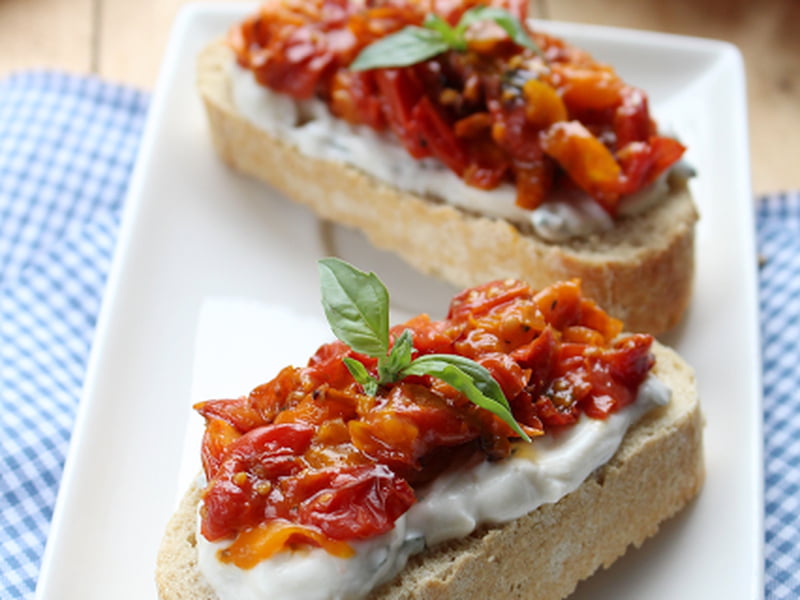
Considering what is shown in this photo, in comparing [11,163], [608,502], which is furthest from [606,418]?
[11,163]

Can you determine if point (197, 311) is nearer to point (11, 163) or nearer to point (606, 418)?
point (11, 163)

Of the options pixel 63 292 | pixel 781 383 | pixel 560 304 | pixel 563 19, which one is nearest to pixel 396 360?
pixel 560 304

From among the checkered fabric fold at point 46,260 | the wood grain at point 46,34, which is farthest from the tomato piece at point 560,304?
the wood grain at point 46,34

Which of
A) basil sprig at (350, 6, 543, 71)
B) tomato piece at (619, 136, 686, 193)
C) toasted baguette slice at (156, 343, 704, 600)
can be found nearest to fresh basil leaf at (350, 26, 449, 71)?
basil sprig at (350, 6, 543, 71)

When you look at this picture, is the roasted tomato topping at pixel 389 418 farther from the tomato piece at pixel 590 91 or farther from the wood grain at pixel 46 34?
the wood grain at pixel 46 34

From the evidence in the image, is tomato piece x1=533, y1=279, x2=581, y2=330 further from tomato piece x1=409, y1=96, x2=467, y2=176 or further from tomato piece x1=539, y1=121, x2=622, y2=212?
tomato piece x1=409, y1=96, x2=467, y2=176

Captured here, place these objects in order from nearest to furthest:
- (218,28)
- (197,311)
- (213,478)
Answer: (213,478), (197,311), (218,28)
